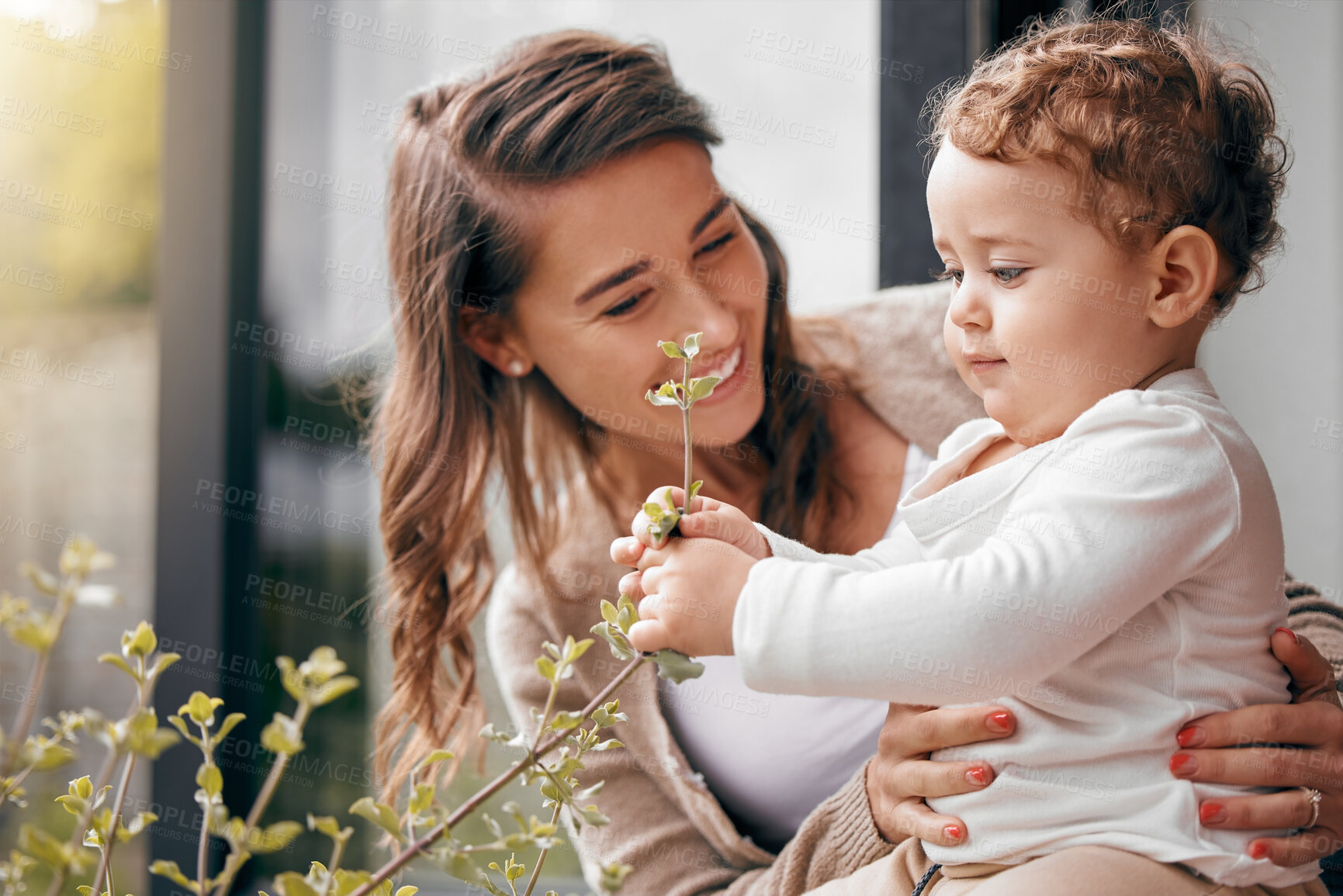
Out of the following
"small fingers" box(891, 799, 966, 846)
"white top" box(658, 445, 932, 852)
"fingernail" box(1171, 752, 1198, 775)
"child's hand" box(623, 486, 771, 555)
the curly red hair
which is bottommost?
"white top" box(658, 445, 932, 852)

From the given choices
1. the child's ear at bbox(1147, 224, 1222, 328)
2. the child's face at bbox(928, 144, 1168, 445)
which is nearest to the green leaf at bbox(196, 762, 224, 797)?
the child's face at bbox(928, 144, 1168, 445)

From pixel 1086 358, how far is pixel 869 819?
1.76ft

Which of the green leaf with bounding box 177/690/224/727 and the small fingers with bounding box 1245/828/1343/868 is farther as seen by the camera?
the small fingers with bounding box 1245/828/1343/868

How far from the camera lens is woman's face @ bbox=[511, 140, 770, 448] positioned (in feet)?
3.78

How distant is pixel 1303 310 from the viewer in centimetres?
136

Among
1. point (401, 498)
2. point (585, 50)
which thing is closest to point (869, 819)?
point (401, 498)

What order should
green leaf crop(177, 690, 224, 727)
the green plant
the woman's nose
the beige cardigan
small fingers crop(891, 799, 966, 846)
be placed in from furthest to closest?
the beige cardigan
the woman's nose
small fingers crop(891, 799, 966, 846)
green leaf crop(177, 690, 224, 727)
the green plant

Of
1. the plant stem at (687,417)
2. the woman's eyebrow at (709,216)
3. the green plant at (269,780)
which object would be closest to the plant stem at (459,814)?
the green plant at (269,780)

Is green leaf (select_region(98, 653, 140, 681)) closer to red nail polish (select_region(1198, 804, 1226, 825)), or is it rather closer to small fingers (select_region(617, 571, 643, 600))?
small fingers (select_region(617, 571, 643, 600))

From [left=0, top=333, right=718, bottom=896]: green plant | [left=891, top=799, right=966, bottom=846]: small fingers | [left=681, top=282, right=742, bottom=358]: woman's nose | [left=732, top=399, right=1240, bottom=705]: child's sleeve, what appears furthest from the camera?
[left=681, top=282, right=742, bottom=358]: woman's nose

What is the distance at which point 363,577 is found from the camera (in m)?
1.73

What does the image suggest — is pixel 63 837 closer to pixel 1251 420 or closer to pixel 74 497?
pixel 74 497

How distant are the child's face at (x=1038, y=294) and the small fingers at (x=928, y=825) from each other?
1.11 feet

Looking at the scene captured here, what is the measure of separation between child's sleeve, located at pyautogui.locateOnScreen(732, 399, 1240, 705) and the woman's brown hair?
26.6 inches
